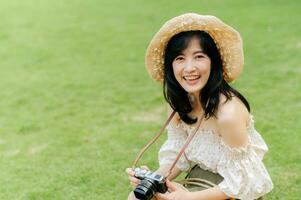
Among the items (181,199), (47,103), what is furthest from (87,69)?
(181,199)

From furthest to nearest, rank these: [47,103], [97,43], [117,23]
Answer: [117,23]
[97,43]
[47,103]

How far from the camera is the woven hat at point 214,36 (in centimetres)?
226

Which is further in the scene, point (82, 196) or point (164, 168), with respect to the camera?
point (82, 196)

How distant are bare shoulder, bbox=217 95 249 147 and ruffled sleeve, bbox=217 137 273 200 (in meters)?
0.04

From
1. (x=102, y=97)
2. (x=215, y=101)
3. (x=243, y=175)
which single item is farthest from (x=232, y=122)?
(x=102, y=97)

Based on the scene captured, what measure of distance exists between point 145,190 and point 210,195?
289 millimetres

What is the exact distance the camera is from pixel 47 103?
5.10m

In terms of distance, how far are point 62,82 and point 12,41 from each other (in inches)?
94.5

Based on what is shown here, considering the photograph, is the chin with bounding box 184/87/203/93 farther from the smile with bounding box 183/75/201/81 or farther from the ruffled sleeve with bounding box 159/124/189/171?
A: the ruffled sleeve with bounding box 159/124/189/171

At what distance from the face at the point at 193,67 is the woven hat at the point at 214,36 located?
71mm

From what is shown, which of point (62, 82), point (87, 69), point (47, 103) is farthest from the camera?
point (87, 69)

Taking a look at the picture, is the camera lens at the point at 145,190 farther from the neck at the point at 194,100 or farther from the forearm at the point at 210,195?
the neck at the point at 194,100

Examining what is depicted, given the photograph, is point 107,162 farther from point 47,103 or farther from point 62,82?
point 62,82

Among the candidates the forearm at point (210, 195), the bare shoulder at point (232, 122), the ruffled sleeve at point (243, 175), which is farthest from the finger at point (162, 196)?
the bare shoulder at point (232, 122)
